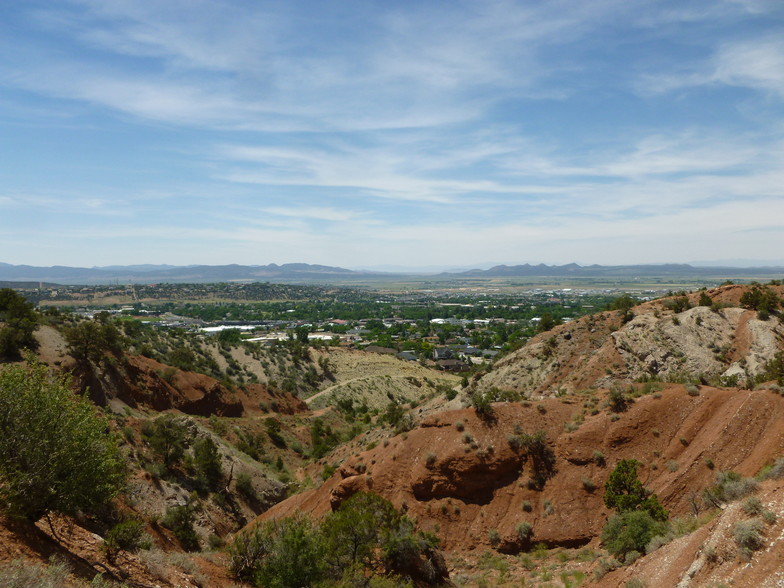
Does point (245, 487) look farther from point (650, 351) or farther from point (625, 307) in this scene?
point (625, 307)

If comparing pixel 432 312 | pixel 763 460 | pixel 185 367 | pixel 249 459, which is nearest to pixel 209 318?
pixel 432 312

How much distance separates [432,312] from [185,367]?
150 m

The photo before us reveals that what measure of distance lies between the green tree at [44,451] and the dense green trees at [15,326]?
25.8 meters

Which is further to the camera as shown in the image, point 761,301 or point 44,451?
point 761,301

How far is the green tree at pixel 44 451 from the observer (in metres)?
11.9

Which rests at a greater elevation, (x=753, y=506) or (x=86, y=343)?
(x=86, y=343)

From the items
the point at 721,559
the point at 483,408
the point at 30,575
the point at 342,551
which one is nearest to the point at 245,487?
the point at 483,408

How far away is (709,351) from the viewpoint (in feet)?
117

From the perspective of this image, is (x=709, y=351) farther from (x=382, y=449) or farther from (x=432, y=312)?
(x=432, y=312)

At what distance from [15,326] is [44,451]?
3046 centimetres

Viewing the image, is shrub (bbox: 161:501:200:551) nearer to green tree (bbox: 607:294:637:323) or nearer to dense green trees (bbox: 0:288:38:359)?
dense green trees (bbox: 0:288:38:359)

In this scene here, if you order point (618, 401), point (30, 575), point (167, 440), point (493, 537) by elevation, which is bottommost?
point (493, 537)

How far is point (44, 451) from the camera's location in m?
12.4

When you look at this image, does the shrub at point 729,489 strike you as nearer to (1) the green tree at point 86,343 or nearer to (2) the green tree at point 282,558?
(2) the green tree at point 282,558
